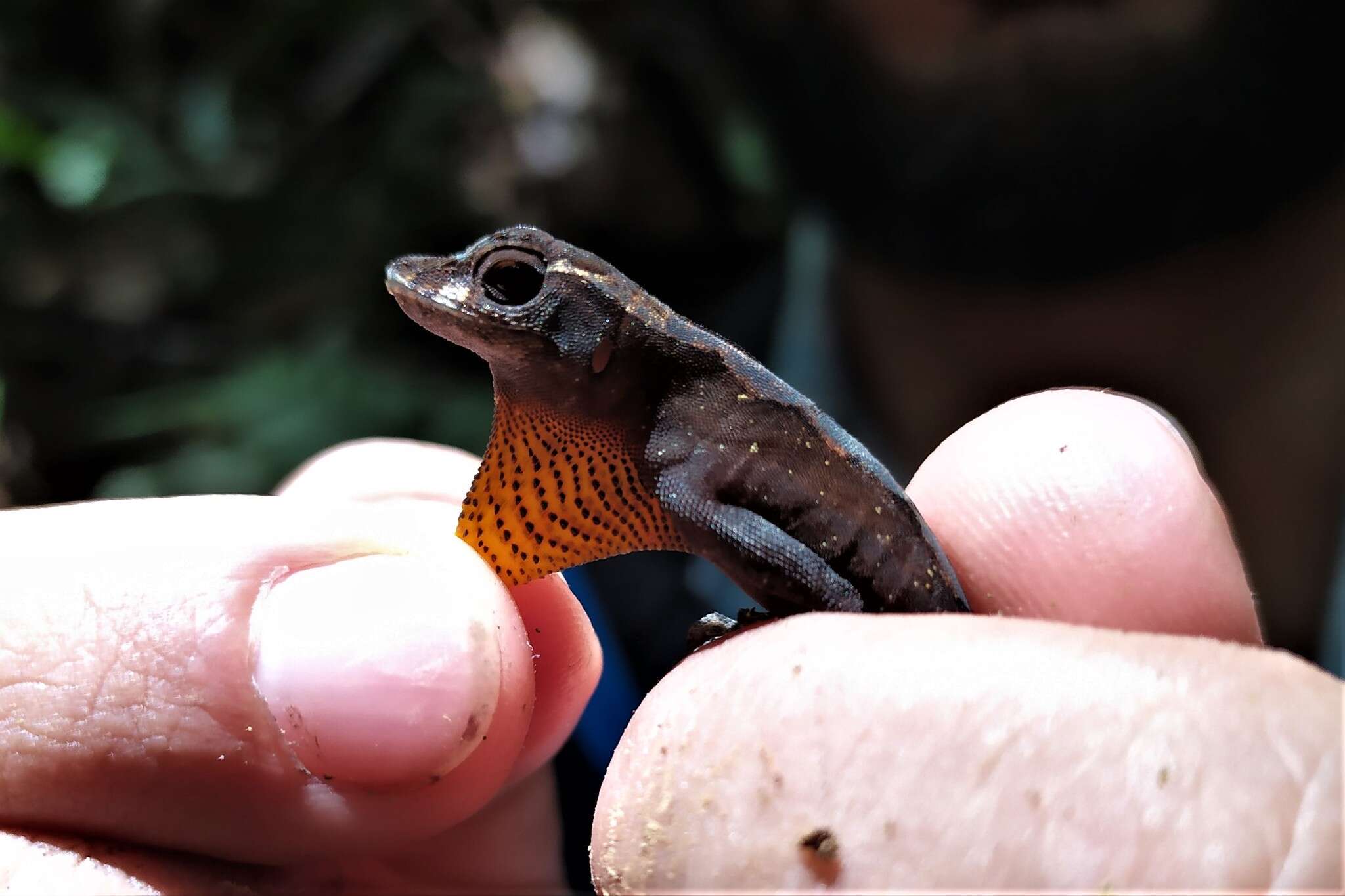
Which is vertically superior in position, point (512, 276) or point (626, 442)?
point (512, 276)

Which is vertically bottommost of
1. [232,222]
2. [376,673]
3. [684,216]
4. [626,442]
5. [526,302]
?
[376,673]

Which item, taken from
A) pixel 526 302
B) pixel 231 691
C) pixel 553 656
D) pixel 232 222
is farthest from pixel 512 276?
pixel 232 222

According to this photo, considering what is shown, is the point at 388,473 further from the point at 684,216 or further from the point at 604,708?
the point at 684,216

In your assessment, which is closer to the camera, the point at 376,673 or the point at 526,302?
the point at 376,673

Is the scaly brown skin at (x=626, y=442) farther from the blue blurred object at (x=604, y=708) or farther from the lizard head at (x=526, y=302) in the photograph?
the blue blurred object at (x=604, y=708)

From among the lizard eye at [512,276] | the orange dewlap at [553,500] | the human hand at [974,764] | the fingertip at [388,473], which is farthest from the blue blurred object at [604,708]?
the human hand at [974,764]

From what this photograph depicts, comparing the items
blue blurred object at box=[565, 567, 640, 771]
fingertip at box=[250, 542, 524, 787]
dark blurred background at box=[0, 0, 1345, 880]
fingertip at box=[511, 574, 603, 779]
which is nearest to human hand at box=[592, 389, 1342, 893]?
fingertip at box=[250, 542, 524, 787]

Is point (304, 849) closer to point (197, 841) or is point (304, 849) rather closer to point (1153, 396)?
point (197, 841)

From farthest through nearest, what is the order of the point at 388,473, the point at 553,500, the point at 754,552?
the point at 388,473
the point at 553,500
the point at 754,552
